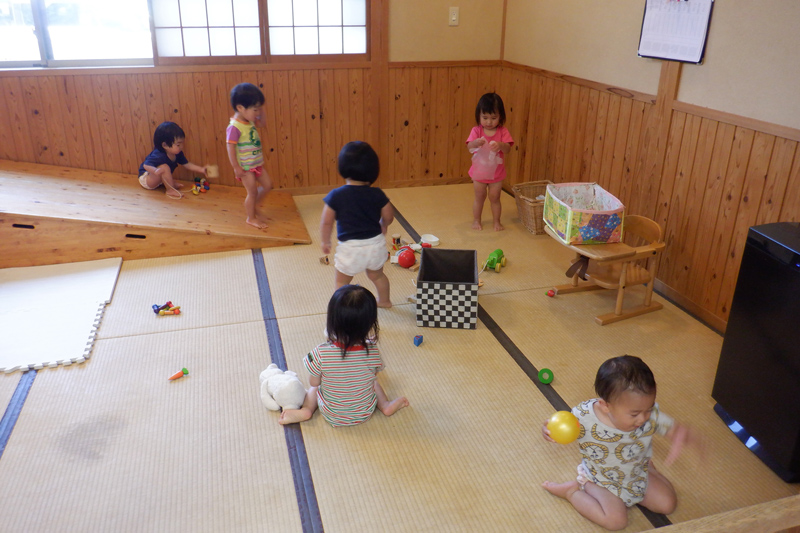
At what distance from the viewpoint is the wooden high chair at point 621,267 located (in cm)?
306

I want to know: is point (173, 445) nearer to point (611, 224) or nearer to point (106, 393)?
point (106, 393)

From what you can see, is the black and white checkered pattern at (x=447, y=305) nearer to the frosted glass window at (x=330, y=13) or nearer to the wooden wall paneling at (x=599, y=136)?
the wooden wall paneling at (x=599, y=136)

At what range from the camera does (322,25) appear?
480 cm

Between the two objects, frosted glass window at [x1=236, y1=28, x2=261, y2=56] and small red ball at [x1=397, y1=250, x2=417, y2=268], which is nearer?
small red ball at [x1=397, y1=250, x2=417, y2=268]

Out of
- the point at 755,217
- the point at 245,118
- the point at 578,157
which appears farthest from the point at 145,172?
the point at 755,217

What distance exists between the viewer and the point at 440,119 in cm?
521

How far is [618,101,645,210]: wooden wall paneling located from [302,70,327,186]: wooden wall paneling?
233 cm

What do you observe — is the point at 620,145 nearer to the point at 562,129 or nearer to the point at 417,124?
the point at 562,129

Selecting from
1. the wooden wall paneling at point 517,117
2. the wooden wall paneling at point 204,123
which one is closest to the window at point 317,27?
the wooden wall paneling at point 204,123

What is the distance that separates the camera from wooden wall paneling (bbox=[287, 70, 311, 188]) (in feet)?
15.6

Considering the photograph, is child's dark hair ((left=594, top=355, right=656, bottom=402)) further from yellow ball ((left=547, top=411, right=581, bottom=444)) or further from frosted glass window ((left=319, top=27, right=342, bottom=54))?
frosted glass window ((left=319, top=27, right=342, bottom=54))

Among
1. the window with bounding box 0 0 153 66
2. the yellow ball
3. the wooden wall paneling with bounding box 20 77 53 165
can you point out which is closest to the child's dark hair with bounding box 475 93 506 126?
the window with bounding box 0 0 153 66

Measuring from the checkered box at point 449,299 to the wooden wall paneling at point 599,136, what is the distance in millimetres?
1353

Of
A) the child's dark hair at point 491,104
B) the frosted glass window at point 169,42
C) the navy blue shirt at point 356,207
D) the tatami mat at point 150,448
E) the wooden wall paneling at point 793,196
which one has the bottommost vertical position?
the tatami mat at point 150,448
